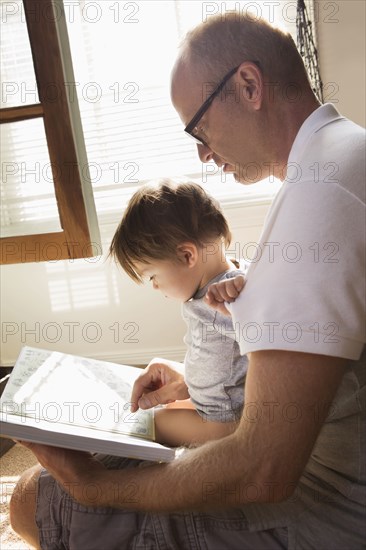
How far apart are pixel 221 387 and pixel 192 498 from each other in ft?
1.58

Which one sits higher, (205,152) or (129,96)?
(205,152)

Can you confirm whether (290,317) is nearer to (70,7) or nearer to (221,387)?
(221,387)

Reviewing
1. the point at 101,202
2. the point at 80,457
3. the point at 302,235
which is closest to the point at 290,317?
the point at 302,235

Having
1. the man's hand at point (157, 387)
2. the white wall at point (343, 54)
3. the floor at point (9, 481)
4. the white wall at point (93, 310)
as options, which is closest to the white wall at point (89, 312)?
the white wall at point (93, 310)

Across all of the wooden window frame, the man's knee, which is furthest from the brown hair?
the wooden window frame

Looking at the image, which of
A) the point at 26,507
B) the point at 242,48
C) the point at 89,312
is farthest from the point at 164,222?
the point at 89,312

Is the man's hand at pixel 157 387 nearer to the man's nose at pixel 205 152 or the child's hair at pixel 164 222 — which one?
the child's hair at pixel 164 222

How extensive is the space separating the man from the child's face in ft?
1.26

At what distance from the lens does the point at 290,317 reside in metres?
0.77

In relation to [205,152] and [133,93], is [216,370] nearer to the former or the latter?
[205,152]

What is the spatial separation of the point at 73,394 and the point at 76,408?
94 millimetres

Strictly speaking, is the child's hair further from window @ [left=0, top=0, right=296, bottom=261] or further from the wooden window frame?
window @ [left=0, top=0, right=296, bottom=261]

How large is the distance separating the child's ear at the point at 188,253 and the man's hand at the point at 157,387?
0.25 m

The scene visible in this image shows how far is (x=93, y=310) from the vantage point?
10.8 feet
